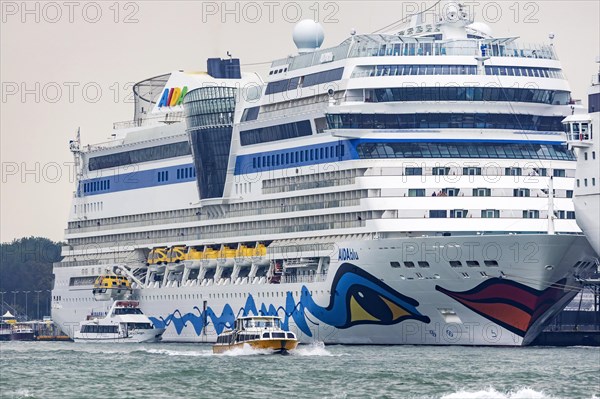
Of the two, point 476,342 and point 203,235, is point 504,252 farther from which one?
point 203,235

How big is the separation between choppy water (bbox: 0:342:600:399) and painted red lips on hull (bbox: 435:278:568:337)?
4.98 ft

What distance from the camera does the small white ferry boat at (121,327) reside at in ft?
336

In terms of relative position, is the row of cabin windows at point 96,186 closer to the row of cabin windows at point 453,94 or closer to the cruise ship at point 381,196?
the cruise ship at point 381,196

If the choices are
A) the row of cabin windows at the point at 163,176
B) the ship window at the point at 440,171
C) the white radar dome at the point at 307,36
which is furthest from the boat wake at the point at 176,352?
the white radar dome at the point at 307,36

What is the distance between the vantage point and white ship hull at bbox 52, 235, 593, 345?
262ft

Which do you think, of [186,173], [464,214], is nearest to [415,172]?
[464,214]

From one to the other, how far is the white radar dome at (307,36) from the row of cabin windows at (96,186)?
70.3 feet

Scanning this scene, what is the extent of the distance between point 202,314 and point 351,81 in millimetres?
17051

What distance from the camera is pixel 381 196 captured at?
85.7m

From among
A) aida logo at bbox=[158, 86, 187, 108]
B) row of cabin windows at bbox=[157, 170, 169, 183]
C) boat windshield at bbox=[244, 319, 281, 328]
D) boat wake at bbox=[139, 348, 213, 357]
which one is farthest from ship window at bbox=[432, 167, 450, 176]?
aida logo at bbox=[158, 86, 187, 108]

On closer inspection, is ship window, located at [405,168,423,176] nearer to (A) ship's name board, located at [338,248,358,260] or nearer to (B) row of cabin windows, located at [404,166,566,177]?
(B) row of cabin windows, located at [404,166,566,177]

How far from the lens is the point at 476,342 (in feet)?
270

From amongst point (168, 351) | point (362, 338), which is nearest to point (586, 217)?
point (362, 338)

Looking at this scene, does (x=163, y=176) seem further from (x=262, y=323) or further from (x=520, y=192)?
(x=520, y=192)
